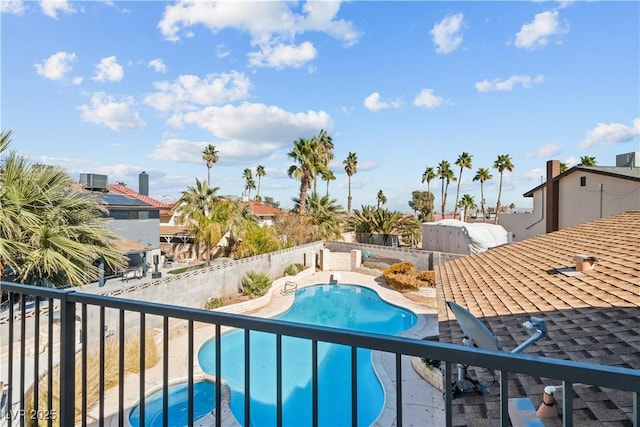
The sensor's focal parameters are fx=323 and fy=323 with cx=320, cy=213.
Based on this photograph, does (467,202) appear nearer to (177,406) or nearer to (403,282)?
(403,282)

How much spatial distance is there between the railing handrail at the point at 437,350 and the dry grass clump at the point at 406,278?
57.9 ft

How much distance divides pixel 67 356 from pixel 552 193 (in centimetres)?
1969

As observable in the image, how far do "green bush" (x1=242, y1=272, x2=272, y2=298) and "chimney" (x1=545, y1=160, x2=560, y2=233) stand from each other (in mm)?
15017

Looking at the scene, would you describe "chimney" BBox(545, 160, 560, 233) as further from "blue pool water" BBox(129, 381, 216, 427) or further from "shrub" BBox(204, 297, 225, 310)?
"blue pool water" BBox(129, 381, 216, 427)

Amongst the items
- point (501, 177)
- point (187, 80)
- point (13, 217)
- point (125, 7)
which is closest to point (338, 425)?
point (13, 217)

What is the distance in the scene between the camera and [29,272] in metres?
5.72

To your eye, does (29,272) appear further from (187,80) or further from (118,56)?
(187,80)

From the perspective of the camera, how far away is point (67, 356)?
2.07m

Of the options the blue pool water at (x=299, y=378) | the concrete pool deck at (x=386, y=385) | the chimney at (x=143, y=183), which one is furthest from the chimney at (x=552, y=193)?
the chimney at (x=143, y=183)

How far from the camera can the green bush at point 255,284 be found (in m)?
16.2

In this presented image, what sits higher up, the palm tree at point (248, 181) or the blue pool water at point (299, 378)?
the palm tree at point (248, 181)

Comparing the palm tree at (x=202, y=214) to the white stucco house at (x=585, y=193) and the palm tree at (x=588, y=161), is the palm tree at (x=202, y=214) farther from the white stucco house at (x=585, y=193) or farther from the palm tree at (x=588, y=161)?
the palm tree at (x=588, y=161)

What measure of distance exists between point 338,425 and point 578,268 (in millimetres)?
5852

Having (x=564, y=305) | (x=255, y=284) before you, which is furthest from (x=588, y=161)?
(x=564, y=305)
